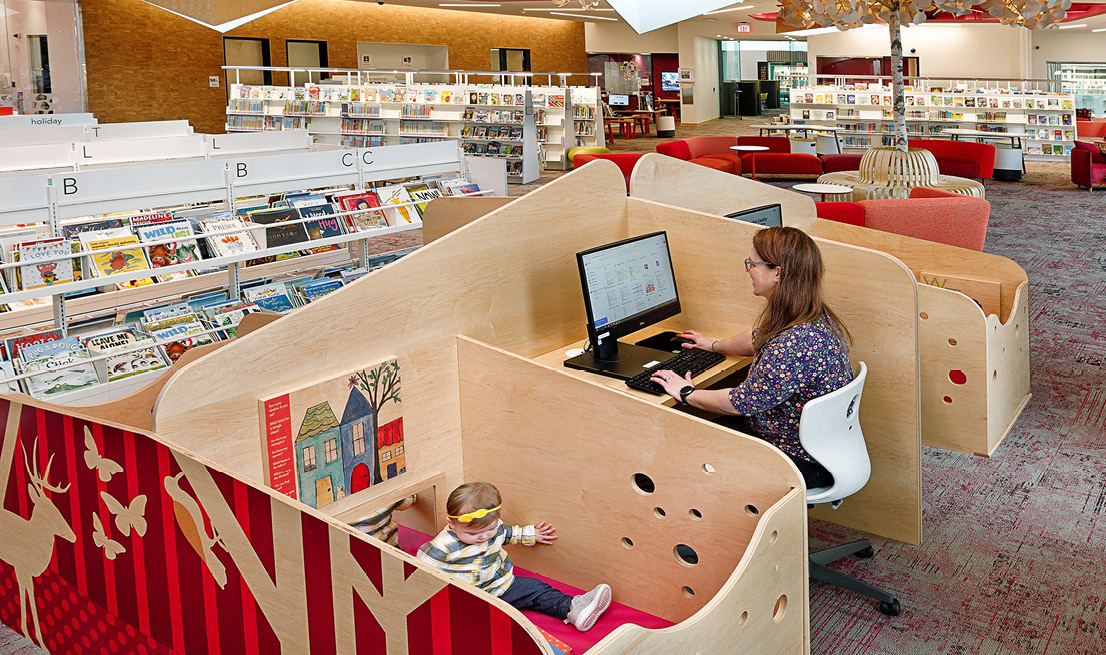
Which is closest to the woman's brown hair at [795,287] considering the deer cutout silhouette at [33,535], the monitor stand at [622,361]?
the monitor stand at [622,361]

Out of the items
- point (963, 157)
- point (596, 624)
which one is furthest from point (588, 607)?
point (963, 157)

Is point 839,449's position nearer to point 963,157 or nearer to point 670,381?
point 670,381

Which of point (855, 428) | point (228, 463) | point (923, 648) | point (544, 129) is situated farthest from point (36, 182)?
point (544, 129)

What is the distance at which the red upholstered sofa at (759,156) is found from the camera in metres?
12.3

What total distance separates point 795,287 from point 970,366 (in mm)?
1451

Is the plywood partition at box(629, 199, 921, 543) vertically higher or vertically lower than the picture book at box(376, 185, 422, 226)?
lower

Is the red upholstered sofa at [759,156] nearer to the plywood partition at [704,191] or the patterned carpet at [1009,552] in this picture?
the patterned carpet at [1009,552]

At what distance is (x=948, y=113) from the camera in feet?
46.9

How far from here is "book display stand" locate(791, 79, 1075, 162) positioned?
45.4 feet

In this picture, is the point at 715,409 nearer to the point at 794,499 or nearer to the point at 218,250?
the point at 794,499

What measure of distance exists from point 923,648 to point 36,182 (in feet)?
13.9

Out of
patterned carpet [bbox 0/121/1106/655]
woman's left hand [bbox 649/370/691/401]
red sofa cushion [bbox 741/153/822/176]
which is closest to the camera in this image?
patterned carpet [bbox 0/121/1106/655]

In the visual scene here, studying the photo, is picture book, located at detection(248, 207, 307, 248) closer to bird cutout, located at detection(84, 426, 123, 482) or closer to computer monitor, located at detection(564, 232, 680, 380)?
computer monitor, located at detection(564, 232, 680, 380)

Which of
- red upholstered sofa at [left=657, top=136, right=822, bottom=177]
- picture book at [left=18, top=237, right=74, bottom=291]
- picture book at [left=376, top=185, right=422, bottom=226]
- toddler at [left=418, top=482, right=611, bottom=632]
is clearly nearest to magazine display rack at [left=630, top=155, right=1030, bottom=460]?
toddler at [left=418, top=482, right=611, bottom=632]
